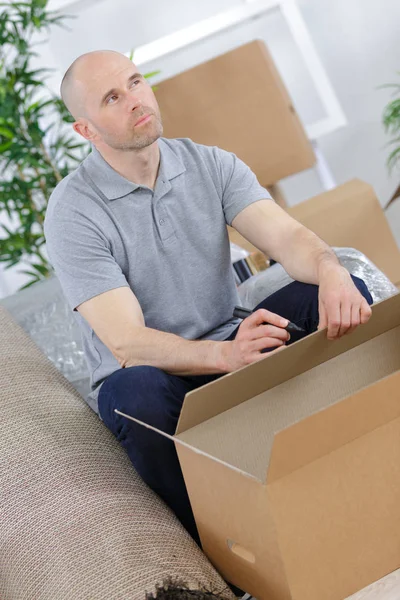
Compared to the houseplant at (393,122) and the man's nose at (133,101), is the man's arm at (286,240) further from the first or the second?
the houseplant at (393,122)

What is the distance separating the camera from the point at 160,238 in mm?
1608

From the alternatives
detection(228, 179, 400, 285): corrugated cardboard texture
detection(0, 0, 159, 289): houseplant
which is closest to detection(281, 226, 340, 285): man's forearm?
detection(228, 179, 400, 285): corrugated cardboard texture

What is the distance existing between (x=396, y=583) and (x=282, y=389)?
12.0 inches

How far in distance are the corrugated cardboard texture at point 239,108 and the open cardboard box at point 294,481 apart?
1.44 meters

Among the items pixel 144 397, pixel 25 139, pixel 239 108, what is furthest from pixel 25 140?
pixel 144 397

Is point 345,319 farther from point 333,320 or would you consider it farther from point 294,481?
point 294,481

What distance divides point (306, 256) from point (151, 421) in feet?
1.33

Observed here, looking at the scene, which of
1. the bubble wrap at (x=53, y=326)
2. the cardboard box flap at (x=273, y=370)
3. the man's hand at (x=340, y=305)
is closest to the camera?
the cardboard box flap at (x=273, y=370)

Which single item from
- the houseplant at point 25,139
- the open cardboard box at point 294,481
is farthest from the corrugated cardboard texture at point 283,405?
the houseplant at point 25,139

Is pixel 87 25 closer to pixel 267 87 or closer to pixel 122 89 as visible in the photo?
pixel 267 87

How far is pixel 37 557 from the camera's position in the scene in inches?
49.3

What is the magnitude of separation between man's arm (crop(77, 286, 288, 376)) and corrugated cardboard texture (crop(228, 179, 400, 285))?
0.85 meters

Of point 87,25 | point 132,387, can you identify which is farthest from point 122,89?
point 87,25

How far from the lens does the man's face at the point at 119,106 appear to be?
1.59 metres
